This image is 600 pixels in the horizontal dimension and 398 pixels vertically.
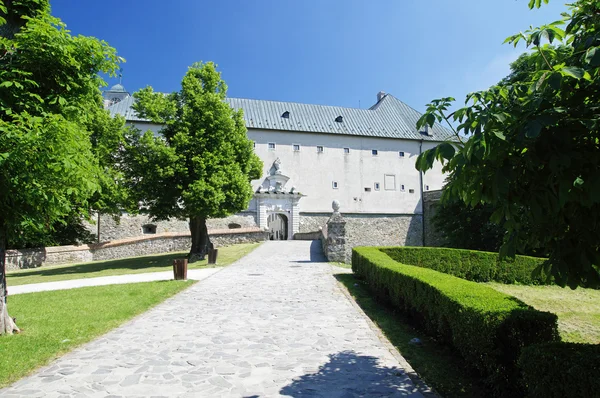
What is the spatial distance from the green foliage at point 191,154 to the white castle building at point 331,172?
15.6m

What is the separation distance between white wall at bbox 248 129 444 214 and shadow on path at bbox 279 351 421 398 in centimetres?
3249

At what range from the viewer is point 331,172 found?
1538 inches

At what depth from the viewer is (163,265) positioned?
60.9 feet

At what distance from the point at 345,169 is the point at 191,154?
22.8 m

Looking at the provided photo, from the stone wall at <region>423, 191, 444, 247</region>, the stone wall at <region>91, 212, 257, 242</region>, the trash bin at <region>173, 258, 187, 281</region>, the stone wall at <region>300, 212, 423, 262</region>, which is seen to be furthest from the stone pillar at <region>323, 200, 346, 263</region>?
the stone wall at <region>423, 191, 444, 247</region>

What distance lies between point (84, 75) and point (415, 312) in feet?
24.4

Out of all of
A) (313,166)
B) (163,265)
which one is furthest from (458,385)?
(313,166)

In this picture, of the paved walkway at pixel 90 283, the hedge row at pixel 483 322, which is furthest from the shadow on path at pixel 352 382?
the paved walkway at pixel 90 283

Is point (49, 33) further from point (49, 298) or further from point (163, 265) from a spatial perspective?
point (163, 265)

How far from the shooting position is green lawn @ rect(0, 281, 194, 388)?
16.8 ft

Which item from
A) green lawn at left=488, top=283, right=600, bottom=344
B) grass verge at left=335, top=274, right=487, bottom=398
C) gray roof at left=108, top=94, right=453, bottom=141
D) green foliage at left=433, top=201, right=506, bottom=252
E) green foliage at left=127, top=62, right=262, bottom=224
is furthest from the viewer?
gray roof at left=108, top=94, right=453, bottom=141

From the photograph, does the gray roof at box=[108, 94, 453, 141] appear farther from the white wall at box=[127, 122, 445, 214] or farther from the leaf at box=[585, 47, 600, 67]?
the leaf at box=[585, 47, 600, 67]

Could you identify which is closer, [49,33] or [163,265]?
[49,33]

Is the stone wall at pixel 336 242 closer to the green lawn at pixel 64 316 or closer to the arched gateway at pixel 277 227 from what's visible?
the green lawn at pixel 64 316
